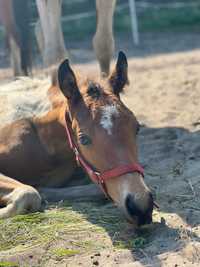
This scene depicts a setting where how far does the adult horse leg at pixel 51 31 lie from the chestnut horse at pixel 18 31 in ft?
2.63

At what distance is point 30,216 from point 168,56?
245 inches

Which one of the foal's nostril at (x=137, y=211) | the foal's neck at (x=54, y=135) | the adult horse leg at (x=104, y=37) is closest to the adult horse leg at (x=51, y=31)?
the adult horse leg at (x=104, y=37)

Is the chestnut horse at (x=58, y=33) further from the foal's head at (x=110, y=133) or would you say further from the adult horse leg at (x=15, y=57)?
the foal's head at (x=110, y=133)

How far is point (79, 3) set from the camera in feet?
41.7

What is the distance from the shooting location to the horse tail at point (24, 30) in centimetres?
731

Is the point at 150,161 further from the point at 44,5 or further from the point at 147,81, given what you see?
the point at 147,81

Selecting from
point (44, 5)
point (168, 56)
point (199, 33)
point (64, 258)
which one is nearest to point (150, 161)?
point (64, 258)

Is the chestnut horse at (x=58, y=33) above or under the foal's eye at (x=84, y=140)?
under

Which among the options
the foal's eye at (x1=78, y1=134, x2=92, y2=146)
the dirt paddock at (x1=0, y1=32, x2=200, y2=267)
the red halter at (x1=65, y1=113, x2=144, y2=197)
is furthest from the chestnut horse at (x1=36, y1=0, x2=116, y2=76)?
the foal's eye at (x1=78, y1=134, x2=92, y2=146)

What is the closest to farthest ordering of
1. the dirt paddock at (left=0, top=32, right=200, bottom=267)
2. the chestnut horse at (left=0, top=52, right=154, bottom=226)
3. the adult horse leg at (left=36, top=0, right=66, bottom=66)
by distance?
the dirt paddock at (left=0, top=32, right=200, bottom=267), the chestnut horse at (left=0, top=52, right=154, bottom=226), the adult horse leg at (left=36, top=0, right=66, bottom=66)

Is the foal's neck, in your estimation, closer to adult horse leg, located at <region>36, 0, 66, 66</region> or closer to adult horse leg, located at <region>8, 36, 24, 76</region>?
adult horse leg, located at <region>36, 0, 66, 66</region>

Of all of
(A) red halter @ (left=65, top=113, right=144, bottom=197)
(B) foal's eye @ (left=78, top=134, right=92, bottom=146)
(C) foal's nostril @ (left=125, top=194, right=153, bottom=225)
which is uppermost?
(B) foal's eye @ (left=78, top=134, right=92, bottom=146)

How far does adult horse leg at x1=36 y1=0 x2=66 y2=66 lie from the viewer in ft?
20.5

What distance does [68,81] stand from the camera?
12.7ft
